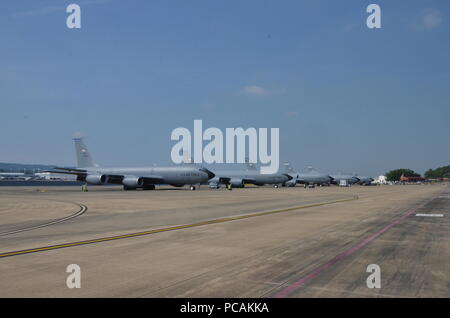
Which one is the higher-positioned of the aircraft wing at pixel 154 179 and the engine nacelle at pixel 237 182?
the aircraft wing at pixel 154 179

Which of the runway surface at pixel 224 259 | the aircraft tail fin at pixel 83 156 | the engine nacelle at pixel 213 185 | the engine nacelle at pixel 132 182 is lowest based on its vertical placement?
the engine nacelle at pixel 213 185

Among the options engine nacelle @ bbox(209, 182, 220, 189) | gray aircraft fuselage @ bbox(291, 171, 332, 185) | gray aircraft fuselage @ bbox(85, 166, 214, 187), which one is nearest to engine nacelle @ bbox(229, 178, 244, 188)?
engine nacelle @ bbox(209, 182, 220, 189)

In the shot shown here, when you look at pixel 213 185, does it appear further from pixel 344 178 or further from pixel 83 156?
pixel 344 178

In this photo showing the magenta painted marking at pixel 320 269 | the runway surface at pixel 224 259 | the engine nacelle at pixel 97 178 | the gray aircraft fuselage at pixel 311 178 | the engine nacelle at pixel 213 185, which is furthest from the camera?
the gray aircraft fuselage at pixel 311 178

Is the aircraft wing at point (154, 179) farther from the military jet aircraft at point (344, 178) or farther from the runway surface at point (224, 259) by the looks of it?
the military jet aircraft at point (344, 178)

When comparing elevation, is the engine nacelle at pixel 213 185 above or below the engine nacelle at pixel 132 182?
below

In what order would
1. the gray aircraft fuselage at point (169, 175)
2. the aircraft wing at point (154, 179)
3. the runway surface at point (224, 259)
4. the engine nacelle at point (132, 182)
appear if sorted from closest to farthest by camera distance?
the runway surface at point (224, 259), the engine nacelle at point (132, 182), the gray aircraft fuselage at point (169, 175), the aircraft wing at point (154, 179)

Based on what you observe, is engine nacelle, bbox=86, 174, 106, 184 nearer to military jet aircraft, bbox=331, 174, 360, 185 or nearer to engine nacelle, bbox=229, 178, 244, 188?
engine nacelle, bbox=229, 178, 244, 188

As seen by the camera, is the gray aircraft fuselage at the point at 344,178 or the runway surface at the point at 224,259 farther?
the gray aircraft fuselage at the point at 344,178

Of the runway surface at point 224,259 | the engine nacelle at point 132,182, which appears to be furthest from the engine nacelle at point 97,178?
the runway surface at point 224,259

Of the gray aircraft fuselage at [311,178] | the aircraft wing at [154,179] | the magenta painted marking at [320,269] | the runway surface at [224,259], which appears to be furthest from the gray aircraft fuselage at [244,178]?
the magenta painted marking at [320,269]

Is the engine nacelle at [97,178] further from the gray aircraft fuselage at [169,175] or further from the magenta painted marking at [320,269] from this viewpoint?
the magenta painted marking at [320,269]
